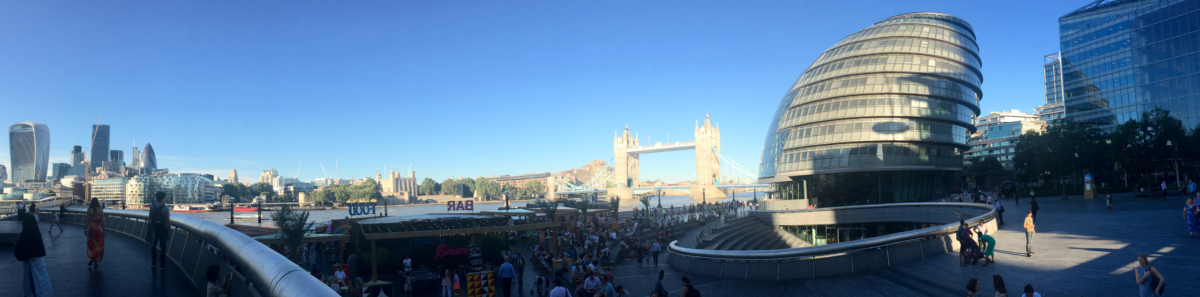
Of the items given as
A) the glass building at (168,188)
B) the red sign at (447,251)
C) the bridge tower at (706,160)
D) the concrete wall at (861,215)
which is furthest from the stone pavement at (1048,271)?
the glass building at (168,188)

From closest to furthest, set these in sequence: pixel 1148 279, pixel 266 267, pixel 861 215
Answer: pixel 266 267 → pixel 1148 279 → pixel 861 215

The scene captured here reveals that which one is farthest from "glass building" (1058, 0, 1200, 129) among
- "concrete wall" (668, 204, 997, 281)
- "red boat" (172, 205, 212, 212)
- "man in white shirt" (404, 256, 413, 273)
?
"red boat" (172, 205, 212, 212)

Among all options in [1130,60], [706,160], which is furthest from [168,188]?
[1130,60]

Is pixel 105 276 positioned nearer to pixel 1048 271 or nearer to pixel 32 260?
pixel 32 260

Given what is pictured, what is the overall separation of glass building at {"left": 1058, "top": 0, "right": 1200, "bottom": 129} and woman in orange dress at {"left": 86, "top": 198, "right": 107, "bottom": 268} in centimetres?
7010

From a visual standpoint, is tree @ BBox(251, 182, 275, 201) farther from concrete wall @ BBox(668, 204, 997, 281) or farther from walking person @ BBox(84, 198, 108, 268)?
walking person @ BBox(84, 198, 108, 268)

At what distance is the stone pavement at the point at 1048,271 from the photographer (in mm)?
11016

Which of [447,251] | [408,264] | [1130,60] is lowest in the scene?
[408,264]

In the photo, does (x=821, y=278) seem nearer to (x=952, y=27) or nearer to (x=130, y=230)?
(x=130, y=230)

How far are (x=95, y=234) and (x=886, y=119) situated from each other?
44.3 metres

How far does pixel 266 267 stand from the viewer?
3.50 metres

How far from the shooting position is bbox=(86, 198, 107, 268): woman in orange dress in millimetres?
7266

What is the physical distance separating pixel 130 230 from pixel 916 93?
147ft

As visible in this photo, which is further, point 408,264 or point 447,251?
point 447,251
